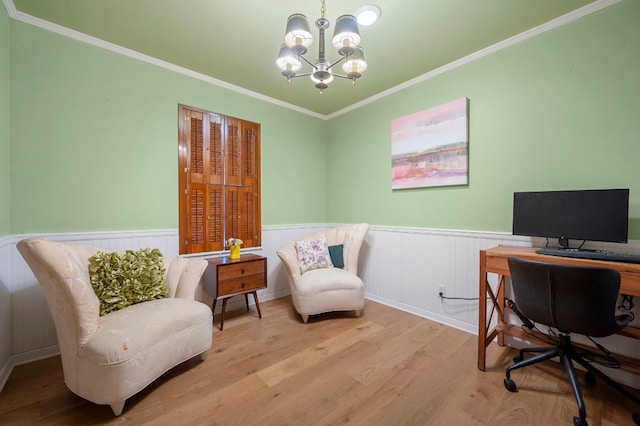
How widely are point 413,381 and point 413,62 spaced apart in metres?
2.81

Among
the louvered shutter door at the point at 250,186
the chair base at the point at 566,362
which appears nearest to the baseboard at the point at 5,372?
the louvered shutter door at the point at 250,186

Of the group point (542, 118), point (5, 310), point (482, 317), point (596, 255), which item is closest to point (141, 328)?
point (5, 310)

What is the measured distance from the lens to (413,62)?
102 inches

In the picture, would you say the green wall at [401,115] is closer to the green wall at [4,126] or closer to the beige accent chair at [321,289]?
the green wall at [4,126]

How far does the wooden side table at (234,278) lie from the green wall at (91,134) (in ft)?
2.28

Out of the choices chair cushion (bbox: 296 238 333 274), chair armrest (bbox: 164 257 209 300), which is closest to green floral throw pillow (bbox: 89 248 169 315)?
chair armrest (bbox: 164 257 209 300)

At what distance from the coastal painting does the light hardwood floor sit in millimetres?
1581

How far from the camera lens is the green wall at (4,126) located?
1831 mm

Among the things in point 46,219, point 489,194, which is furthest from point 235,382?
point 489,194

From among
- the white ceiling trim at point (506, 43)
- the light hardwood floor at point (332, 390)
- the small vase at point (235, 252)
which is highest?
the white ceiling trim at point (506, 43)

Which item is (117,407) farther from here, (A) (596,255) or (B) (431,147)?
(B) (431,147)

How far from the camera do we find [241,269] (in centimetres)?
265

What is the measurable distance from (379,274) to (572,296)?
1970 mm

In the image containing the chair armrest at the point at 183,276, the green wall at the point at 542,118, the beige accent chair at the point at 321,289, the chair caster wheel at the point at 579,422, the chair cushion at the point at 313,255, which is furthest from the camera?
the chair cushion at the point at 313,255
